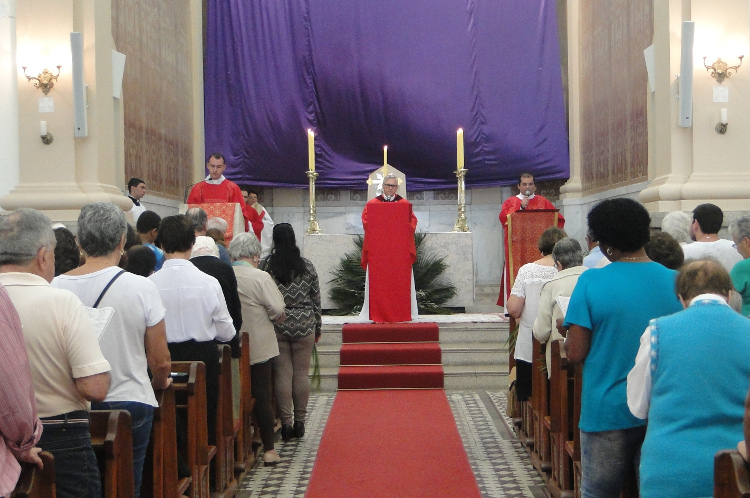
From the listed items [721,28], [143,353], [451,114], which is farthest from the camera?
[451,114]

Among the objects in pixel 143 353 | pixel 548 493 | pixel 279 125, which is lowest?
pixel 548 493

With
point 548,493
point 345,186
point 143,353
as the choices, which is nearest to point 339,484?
point 548,493

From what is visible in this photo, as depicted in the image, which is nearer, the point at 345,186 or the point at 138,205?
the point at 138,205

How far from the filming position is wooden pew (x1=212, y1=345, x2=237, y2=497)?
15.4 feet

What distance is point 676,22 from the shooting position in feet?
27.7

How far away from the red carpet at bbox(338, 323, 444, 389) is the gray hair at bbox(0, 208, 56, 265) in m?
5.62

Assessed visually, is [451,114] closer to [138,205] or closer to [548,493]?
[138,205]

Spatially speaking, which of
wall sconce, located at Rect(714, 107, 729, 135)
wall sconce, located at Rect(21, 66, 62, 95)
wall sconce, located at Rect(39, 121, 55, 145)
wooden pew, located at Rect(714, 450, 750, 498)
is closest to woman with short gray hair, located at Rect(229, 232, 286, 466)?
wall sconce, located at Rect(39, 121, 55, 145)

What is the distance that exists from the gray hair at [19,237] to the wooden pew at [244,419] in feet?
8.97

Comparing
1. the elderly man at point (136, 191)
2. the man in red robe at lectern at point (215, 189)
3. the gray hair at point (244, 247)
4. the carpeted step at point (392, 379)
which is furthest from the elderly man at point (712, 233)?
the man in red robe at lectern at point (215, 189)

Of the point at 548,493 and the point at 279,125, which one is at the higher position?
the point at 279,125

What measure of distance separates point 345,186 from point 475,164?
6.06ft

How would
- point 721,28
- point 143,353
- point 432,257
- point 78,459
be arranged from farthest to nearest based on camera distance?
point 432,257
point 721,28
point 143,353
point 78,459

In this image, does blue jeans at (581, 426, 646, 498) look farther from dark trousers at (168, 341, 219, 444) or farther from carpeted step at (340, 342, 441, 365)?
carpeted step at (340, 342, 441, 365)
